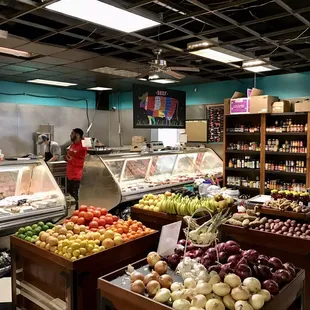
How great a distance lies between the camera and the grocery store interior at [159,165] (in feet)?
7.88

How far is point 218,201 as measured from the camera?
4.48m

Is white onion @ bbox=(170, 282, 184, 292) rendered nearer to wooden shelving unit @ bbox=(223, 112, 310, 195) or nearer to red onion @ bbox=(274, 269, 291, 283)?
red onion @ bbox=(274, 269, 291, 283)

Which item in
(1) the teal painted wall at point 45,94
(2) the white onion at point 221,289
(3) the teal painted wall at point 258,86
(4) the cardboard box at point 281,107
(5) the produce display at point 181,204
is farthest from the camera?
(1) the teal painted wall at point 45,94

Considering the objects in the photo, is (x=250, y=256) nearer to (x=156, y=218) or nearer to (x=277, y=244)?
(x=277, y=244)

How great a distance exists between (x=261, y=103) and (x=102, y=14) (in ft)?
13.6

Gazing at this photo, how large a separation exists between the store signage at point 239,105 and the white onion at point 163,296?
563 cm

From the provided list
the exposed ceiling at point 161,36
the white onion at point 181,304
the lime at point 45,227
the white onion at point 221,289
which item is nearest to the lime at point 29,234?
the lime at point 45,227

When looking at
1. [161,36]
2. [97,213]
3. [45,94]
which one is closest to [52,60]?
[161,36]

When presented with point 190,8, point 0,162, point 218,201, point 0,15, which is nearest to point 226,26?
point 190,8

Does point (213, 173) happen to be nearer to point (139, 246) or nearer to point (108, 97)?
point (139, 246)

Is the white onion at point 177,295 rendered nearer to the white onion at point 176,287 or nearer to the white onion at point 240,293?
the white onion at point 176,287

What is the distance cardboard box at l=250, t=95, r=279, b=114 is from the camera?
6.82m

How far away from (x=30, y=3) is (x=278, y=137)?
5.42 meters

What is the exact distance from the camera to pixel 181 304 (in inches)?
75.1
